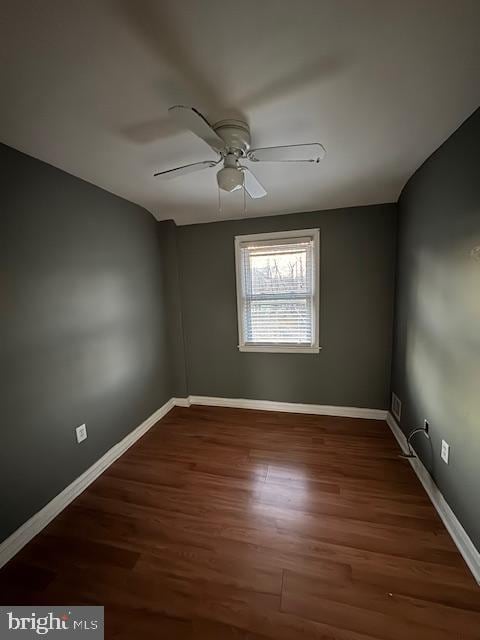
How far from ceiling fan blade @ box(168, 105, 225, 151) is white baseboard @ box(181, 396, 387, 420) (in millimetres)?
2763

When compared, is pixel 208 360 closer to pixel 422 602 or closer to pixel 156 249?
pixel 156 249

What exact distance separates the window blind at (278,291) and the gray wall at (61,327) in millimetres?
1235

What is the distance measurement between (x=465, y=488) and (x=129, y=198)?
Answer: 339cm

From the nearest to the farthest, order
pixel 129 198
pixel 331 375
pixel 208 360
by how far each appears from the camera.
Answer: pixel 129 198 → pixel 331 375 → pixel 208 360

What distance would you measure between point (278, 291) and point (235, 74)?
84.6 inches

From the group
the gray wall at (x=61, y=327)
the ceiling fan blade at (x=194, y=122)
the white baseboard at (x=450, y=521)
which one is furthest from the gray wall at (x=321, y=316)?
the ceiling fan blade at (x=194, y=122)

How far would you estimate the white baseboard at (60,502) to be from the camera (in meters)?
1.55

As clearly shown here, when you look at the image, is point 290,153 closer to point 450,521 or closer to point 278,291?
point 278,291

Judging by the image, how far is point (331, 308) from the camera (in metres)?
2.95

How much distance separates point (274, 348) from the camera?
10.4 feet

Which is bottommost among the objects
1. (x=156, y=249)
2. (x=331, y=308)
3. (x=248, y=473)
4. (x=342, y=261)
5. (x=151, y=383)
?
(x=248, y=473)

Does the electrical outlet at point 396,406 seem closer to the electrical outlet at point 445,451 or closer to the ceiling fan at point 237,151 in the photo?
the electrical outlet at point 445,451

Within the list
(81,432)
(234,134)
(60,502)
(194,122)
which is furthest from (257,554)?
Answer: (234,134)

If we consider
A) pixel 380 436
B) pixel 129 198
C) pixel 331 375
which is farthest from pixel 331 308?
pixel 129 198
